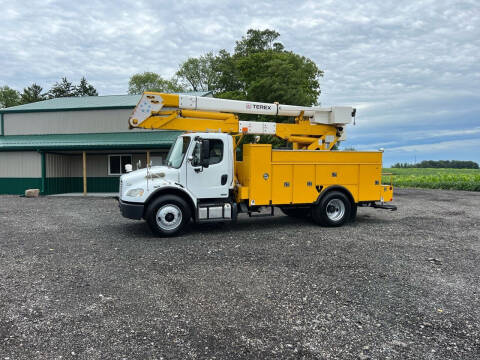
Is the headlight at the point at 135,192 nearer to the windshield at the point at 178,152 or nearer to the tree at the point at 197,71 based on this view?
the windshield at the point at 178,152

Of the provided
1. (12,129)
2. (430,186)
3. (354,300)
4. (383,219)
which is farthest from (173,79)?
(354,300)

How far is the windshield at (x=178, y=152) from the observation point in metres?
8.64

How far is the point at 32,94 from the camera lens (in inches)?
2245


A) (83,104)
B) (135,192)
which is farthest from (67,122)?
(135,192)

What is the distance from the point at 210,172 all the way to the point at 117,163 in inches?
519

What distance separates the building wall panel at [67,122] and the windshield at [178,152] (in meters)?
12.3

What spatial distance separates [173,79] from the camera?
54625mm

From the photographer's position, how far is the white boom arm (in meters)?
8.90

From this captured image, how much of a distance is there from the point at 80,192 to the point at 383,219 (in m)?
17.2

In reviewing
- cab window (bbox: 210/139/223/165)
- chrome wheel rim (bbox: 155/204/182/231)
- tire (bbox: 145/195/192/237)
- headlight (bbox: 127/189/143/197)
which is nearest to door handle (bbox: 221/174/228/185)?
cab window (bbox: 210/139/223/165)

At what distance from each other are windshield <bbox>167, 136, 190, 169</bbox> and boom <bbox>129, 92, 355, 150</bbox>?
52 centimetres

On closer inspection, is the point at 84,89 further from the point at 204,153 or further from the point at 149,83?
the point at 204,153

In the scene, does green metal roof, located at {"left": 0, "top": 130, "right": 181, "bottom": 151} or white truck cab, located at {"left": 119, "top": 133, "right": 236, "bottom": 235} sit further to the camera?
green metal roof, located at {"left": 0, "top": 130, "right": 181, "bottom": 151}

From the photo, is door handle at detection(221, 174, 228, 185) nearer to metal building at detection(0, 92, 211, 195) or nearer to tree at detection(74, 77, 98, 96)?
metal building at detection(0, 92, 211, 195)
